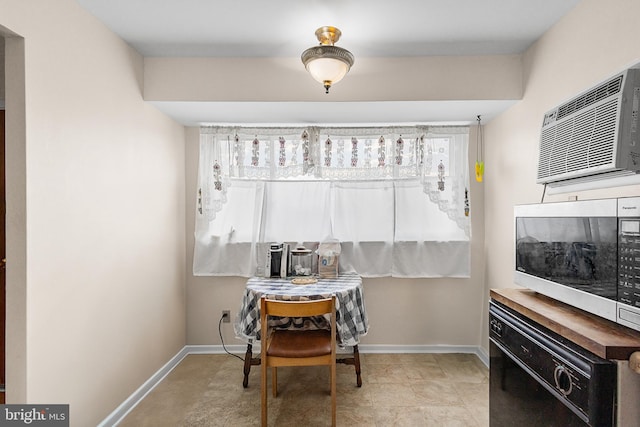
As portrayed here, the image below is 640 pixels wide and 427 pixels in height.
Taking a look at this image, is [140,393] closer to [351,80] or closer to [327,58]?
[327,58]

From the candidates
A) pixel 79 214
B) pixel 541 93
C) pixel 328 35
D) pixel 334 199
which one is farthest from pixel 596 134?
pixel 79 214

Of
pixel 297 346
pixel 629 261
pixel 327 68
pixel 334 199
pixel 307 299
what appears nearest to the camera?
pixel 629 261

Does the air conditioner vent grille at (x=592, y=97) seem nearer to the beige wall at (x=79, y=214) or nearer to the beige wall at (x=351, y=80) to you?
the beige wall at (x=351, y=80)

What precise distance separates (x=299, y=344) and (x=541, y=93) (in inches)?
91.4

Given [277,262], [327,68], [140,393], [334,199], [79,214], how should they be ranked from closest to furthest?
[79,214]
[327,68]
[140,393]
[277,262]
[334,199]

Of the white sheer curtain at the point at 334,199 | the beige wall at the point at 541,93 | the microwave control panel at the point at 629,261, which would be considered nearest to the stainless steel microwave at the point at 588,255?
the microwave control panel at the point at 629,261

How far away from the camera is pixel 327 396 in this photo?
2.45 metres

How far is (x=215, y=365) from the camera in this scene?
2.97m

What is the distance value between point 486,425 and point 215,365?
2183 mm

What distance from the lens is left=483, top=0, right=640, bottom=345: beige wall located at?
1.60 m

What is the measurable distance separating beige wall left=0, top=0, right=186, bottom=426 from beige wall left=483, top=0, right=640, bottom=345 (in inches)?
103

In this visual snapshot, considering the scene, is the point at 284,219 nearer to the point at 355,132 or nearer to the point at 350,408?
the point at 355,132

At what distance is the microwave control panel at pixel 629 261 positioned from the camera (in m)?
1.06
